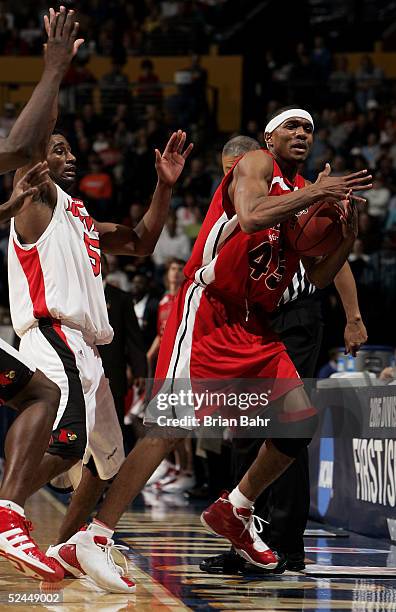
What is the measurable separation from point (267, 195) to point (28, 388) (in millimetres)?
1349

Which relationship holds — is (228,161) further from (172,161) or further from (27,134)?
(27,134)

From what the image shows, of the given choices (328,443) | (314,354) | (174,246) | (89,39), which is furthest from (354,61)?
(314,354)

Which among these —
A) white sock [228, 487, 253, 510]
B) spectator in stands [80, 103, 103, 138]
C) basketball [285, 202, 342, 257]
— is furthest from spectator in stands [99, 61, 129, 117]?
white sock [228, 487, 253, 510]

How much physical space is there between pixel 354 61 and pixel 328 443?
14.7 m

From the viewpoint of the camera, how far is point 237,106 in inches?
848

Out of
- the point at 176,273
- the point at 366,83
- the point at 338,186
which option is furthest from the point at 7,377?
the point at 366,83

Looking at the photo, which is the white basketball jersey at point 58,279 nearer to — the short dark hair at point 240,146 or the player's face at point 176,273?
the short dark hair at point 240,146

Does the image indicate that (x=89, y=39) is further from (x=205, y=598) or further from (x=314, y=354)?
(x=205, y=598)

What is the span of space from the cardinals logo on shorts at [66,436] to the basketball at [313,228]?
132 cm

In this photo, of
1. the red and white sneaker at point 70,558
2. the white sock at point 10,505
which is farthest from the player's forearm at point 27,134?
the red and white sneaker at point 70,558

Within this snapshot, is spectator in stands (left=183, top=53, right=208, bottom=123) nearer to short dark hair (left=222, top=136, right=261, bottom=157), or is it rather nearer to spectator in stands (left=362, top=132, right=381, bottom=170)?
spectator in stands (left=362, top=132, right=381, bottom=170)

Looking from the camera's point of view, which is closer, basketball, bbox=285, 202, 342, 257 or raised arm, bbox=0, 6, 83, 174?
raised arm, bbox=0, 6, 83, 174

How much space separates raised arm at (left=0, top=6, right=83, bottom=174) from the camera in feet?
12.4

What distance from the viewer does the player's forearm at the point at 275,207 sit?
4.84 metres
